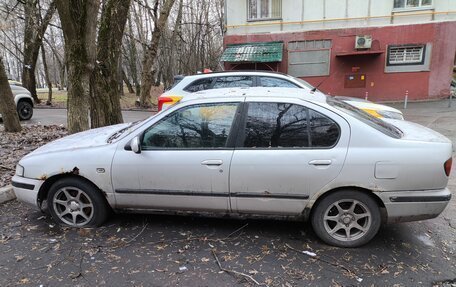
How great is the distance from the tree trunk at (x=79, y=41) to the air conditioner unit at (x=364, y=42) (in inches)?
557

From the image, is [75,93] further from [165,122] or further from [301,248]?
[301,248]

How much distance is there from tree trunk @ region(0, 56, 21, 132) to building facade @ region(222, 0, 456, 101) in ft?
37.5

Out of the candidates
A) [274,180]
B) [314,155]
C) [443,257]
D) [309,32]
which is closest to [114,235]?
[274,180]

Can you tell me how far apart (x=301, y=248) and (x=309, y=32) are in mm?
16487

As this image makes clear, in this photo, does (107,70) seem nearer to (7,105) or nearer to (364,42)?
(7,105)

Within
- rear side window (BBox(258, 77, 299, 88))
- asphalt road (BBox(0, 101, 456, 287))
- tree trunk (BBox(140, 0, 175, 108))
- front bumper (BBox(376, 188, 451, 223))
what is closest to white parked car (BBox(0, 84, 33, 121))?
tree trunk (BBox(140, 0, 175, 108))

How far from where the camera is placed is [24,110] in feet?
40.6

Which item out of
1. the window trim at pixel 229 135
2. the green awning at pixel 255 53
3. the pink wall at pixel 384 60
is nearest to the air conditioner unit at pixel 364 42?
the pink wall at pixel 384 60

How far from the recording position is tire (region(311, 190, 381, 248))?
3371mm

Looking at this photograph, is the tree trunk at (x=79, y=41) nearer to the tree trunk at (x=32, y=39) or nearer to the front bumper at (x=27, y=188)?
the front bumper at (x=27, y=188)

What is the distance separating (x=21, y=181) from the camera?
399 centimetres

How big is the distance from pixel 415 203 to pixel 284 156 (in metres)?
1.29

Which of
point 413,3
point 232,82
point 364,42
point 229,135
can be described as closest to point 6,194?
point 229,135

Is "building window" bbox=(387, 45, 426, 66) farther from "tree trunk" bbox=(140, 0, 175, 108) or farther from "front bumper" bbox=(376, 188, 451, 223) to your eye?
"front bumper" bbox=(376, 188, 451, 223)
